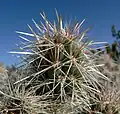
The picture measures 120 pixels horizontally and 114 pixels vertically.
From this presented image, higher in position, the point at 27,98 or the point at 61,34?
the point at 61,34

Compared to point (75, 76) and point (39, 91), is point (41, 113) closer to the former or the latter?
point (39, 91)

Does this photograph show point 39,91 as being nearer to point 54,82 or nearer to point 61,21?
point 54,82

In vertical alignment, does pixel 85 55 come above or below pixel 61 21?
below

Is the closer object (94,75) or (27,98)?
(27,98)

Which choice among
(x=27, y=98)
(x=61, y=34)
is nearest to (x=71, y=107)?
(x=27, y=98)

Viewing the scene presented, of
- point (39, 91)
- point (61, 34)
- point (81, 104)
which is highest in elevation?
point (61, 34)

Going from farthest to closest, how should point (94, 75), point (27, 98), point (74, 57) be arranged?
point (94, 75) < point (74, 57) < point (27, 98)

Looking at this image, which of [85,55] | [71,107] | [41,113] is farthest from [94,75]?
[41,113]

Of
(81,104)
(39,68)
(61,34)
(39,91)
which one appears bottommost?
(81,104)

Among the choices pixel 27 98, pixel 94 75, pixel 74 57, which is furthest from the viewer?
pixel 94 75
